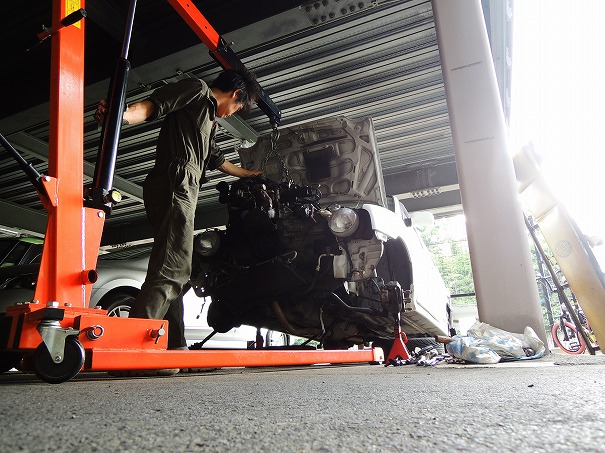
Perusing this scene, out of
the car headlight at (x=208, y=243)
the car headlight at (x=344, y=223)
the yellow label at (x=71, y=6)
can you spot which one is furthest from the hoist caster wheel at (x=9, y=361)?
the car headlight at (x=344, y=223)

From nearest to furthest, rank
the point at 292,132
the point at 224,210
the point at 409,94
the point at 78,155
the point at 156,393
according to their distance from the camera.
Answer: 1. the point at 156,393
2. the point at 78,155
3. the point at 292,132
4. the point at 409,94
5. the point at 224,210

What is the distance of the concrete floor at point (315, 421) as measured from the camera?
1.94 feet

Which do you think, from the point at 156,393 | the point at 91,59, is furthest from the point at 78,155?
the point at 91,59

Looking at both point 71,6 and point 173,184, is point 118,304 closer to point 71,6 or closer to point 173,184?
point 173,184

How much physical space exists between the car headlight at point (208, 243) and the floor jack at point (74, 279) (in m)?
1.33

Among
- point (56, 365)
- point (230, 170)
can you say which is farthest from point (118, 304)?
point (56, 365)

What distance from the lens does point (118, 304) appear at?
364cm

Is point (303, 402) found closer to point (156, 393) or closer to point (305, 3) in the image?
point (156, 393)

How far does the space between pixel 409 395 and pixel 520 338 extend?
2039 millimetres

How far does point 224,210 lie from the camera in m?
7.87

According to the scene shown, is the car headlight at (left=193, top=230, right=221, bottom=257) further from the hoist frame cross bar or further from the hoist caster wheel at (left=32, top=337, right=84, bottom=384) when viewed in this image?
the hoist caster wheel at (left=32, top=337, right=84, bottom=384)

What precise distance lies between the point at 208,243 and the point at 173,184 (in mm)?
921

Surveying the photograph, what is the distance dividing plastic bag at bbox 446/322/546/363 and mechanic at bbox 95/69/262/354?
5.60 feet

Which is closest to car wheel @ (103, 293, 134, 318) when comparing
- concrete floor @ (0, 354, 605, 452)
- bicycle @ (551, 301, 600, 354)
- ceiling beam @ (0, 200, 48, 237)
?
concrete floor @ (0, 354, 605, 452)
